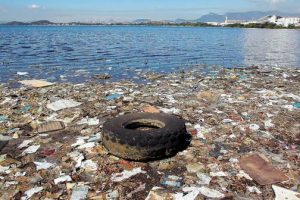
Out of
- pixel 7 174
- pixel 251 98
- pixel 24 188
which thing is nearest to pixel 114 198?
pixel 24 188

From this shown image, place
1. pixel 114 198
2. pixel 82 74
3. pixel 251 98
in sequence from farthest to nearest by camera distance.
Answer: pixel 82 74 → pixel 251 98 → pixel 114 198

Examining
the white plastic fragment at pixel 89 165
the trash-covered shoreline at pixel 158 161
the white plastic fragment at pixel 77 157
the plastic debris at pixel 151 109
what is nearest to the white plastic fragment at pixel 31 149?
the trash-covered shoreline at pixel 158 161

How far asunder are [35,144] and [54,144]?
1.05ft

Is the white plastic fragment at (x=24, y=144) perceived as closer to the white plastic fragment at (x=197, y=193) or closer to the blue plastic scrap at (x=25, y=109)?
the blue plastic scrap at (x=25, y=109)

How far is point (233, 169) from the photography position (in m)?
4.45

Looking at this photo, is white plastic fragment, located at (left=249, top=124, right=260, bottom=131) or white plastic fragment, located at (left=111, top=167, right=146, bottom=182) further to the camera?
white plastic fragment, located at (left=249, top=124, right=260, bottom=131)

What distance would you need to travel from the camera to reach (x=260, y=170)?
438cm

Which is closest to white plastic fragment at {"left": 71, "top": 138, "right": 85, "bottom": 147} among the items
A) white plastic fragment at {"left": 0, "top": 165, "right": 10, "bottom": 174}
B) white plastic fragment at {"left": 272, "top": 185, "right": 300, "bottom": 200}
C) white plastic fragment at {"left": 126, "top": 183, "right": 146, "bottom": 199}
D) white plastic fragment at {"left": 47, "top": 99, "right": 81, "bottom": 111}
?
white plastic fragment at {"left": 0, "top": 165, "right": 10, "bottom": 174}

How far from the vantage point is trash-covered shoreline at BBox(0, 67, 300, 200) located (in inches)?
155

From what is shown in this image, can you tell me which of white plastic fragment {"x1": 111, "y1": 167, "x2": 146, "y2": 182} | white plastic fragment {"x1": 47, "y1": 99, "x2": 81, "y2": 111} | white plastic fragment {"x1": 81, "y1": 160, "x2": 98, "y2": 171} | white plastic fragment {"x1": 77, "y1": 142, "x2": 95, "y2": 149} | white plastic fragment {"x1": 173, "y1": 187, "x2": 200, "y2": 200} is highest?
white plastic fragment {"x1": 47, "y1": 99, "x2": 81, "y2": 111}

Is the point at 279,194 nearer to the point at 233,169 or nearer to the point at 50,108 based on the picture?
the point at 233,169

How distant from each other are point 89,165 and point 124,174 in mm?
577

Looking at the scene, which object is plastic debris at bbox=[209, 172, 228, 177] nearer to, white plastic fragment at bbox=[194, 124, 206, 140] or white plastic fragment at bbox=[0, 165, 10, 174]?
white plastic fragment at bbox=[194, 124, 206, 140]

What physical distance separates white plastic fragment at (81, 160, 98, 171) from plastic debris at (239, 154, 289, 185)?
2.07m
